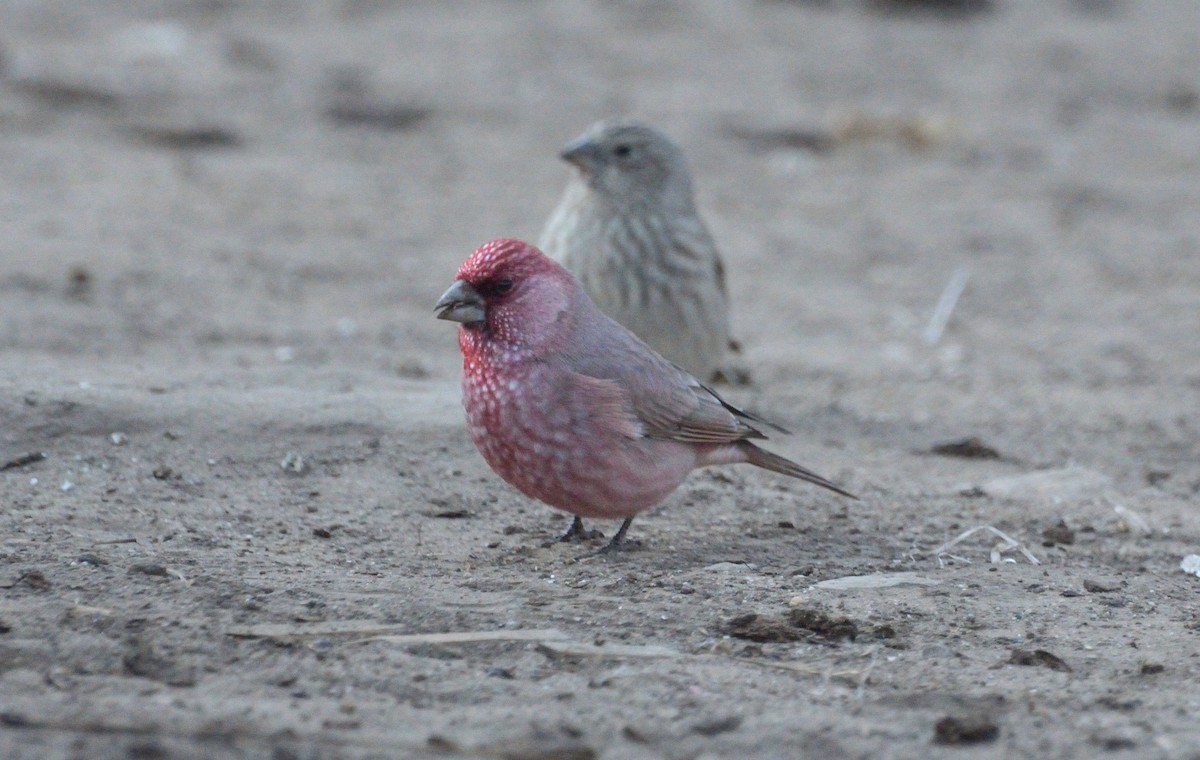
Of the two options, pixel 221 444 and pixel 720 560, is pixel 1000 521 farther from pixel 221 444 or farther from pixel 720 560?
pixel 221 444

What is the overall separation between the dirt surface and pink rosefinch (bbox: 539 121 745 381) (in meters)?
0.44

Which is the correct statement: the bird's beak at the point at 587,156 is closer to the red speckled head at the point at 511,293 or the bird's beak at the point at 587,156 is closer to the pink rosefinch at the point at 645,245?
the pink rosefinch at the point at 645,245

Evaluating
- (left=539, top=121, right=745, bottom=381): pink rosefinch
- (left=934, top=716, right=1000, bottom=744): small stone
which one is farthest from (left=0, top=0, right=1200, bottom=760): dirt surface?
(left=539, top=121, right=745, bottom=381): pink rosefinch

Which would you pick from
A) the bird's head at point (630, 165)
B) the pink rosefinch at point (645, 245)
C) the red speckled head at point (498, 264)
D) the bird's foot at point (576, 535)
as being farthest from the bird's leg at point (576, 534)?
the bird's head at point (630, 165)

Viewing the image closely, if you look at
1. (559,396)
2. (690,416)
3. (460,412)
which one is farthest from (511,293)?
(460,412)

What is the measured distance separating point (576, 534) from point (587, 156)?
2806 mm

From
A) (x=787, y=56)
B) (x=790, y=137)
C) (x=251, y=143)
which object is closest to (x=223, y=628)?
(x=251, y=143)

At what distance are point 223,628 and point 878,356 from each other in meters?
5.07

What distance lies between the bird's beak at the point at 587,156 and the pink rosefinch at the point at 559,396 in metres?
2.66

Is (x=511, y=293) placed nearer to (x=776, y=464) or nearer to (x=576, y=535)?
(x=576, y=535)

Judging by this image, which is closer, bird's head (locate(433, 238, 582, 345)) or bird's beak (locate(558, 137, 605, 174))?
bird's head (locate(433, 238, 582, 345))

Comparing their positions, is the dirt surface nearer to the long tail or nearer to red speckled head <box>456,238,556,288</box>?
the long tail

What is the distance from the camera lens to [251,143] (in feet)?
36.5

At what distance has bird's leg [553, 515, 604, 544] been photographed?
5062 millimetres
